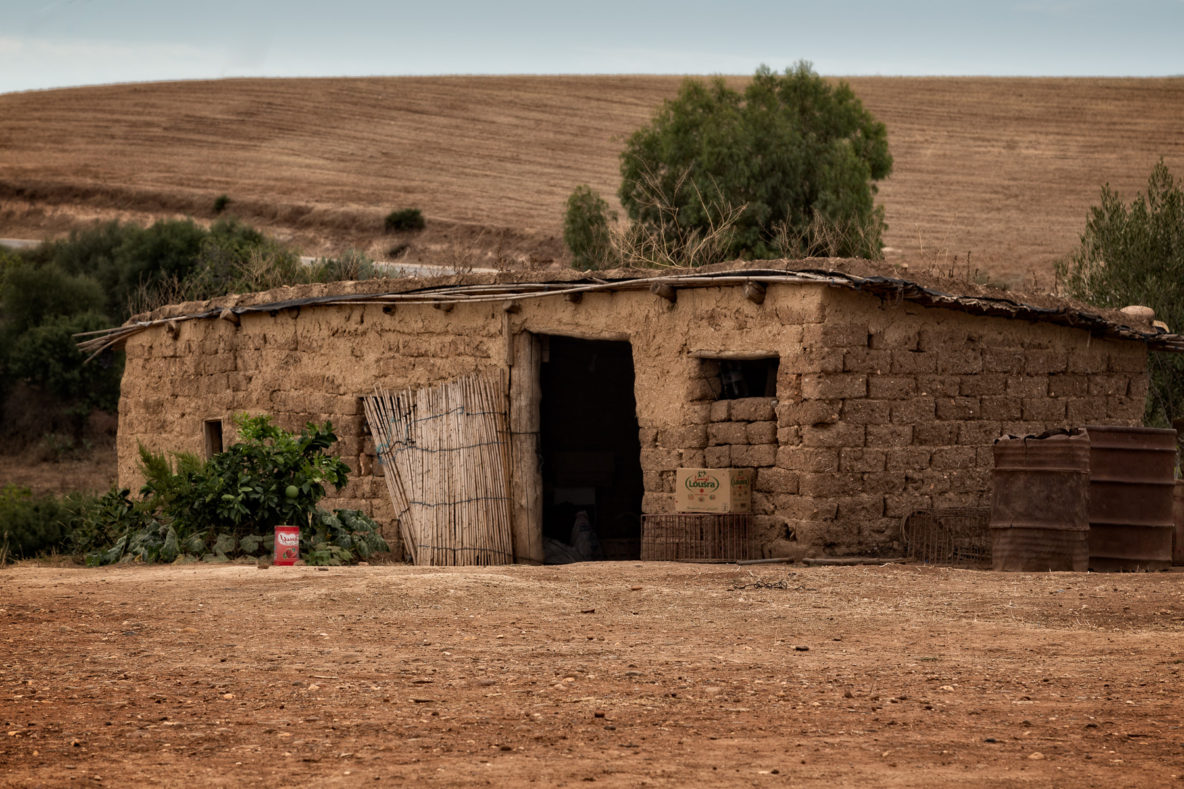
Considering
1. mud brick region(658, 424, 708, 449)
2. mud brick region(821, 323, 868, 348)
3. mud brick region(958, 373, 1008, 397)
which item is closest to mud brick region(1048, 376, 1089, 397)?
mud brick region(958, 373, 1008, 397)

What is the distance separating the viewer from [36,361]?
2497 centimetres

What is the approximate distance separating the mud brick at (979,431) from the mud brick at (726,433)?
5.31 feet

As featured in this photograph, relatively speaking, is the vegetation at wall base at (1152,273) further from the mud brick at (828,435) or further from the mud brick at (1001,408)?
the mud brick at (828,435)

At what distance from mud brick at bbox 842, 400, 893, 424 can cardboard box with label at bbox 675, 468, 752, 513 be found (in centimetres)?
81

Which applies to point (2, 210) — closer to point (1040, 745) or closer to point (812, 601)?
point (812, 601)

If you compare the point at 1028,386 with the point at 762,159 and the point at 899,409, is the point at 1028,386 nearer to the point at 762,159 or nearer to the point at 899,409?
the point at 899,409

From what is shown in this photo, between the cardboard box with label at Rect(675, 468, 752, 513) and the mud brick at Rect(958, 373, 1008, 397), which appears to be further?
A: the mud brick at Rect(958, 373, 1008, 397)

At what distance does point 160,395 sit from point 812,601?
334 inches

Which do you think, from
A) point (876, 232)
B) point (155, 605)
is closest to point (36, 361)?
point (876, 232)

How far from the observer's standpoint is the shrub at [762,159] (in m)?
22.0

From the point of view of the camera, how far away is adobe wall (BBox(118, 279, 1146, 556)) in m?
8.75

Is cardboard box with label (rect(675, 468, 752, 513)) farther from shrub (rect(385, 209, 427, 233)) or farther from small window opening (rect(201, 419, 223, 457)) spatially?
shrub (rect(385, 209, 427, 233))

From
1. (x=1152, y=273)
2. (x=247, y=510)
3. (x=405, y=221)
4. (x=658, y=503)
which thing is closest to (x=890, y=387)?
(x=658, y=503)

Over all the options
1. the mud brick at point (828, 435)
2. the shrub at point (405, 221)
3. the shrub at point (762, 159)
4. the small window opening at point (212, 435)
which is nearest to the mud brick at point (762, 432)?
the mud brick at point (828, 435)
